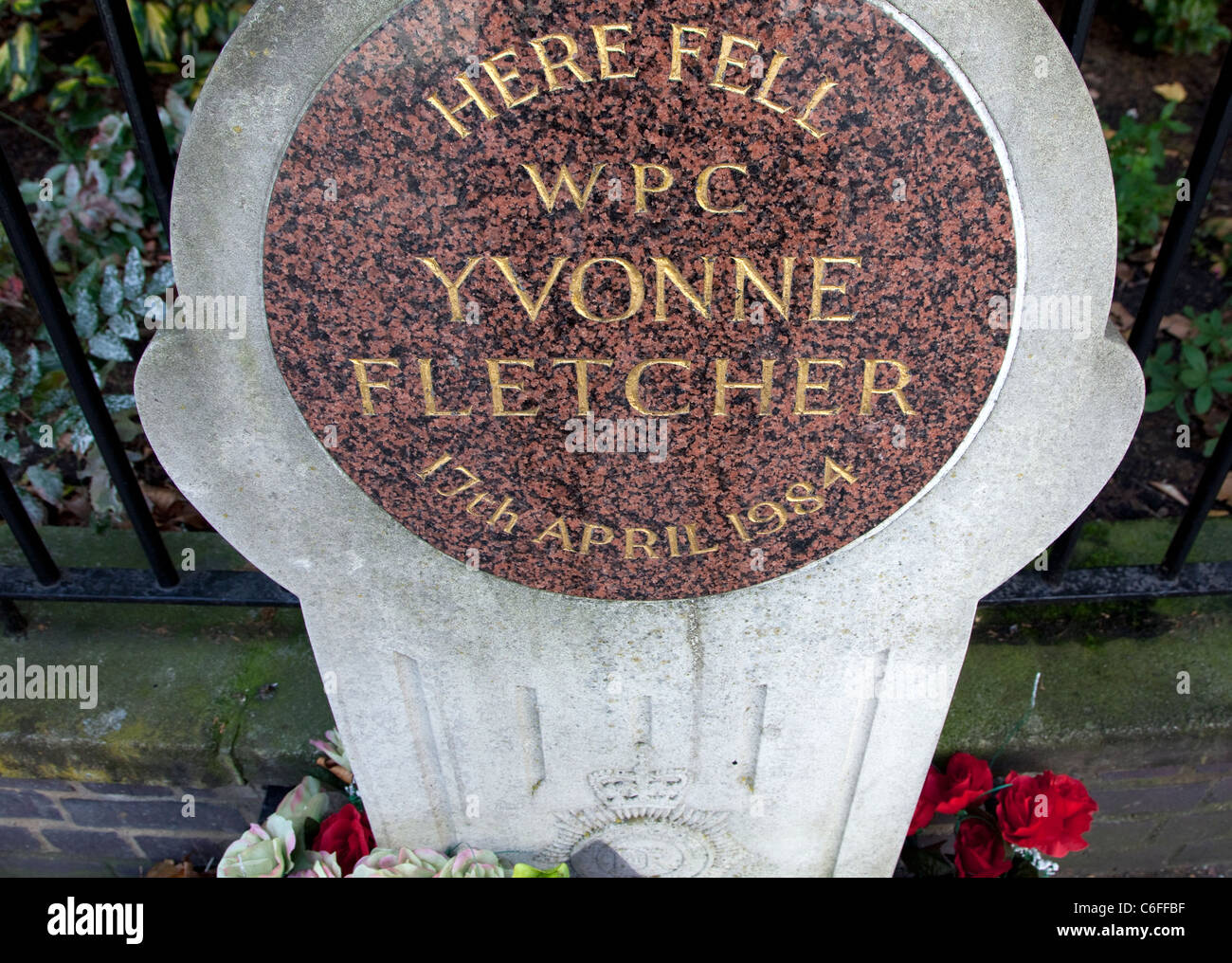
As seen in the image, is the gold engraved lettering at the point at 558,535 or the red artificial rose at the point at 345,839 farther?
the red artificial rose at the point at 345,839

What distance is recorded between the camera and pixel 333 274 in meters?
1.36

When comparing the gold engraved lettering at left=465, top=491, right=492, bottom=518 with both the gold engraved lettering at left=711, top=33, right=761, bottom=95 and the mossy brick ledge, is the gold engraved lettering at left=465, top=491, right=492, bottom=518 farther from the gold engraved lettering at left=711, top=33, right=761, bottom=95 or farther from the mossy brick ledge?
the mossy brick ledge

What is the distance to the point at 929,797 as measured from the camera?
7.08ft

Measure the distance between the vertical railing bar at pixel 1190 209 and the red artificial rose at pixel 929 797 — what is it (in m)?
1.03

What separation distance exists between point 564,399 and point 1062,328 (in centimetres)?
75

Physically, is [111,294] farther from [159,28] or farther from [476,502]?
[476,502]

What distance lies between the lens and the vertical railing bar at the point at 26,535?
198 centimetres

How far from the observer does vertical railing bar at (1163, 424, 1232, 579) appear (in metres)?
1.91

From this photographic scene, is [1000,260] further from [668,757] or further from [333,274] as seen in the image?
[668,757]

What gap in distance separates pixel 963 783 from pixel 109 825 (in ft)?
6.74

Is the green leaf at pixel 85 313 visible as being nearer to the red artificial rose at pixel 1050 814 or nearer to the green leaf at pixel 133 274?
the green leaf at pixel 133 274

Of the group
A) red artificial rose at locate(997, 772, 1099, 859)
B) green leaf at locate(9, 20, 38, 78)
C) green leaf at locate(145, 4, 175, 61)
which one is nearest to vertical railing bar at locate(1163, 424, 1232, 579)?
red artificial rose at locate(997, 772, 1099, 859)

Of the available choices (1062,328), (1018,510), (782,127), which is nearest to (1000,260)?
(1062,328)

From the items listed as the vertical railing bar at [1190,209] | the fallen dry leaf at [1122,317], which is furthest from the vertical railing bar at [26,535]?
the fallen dry leaf at [1122,317]
